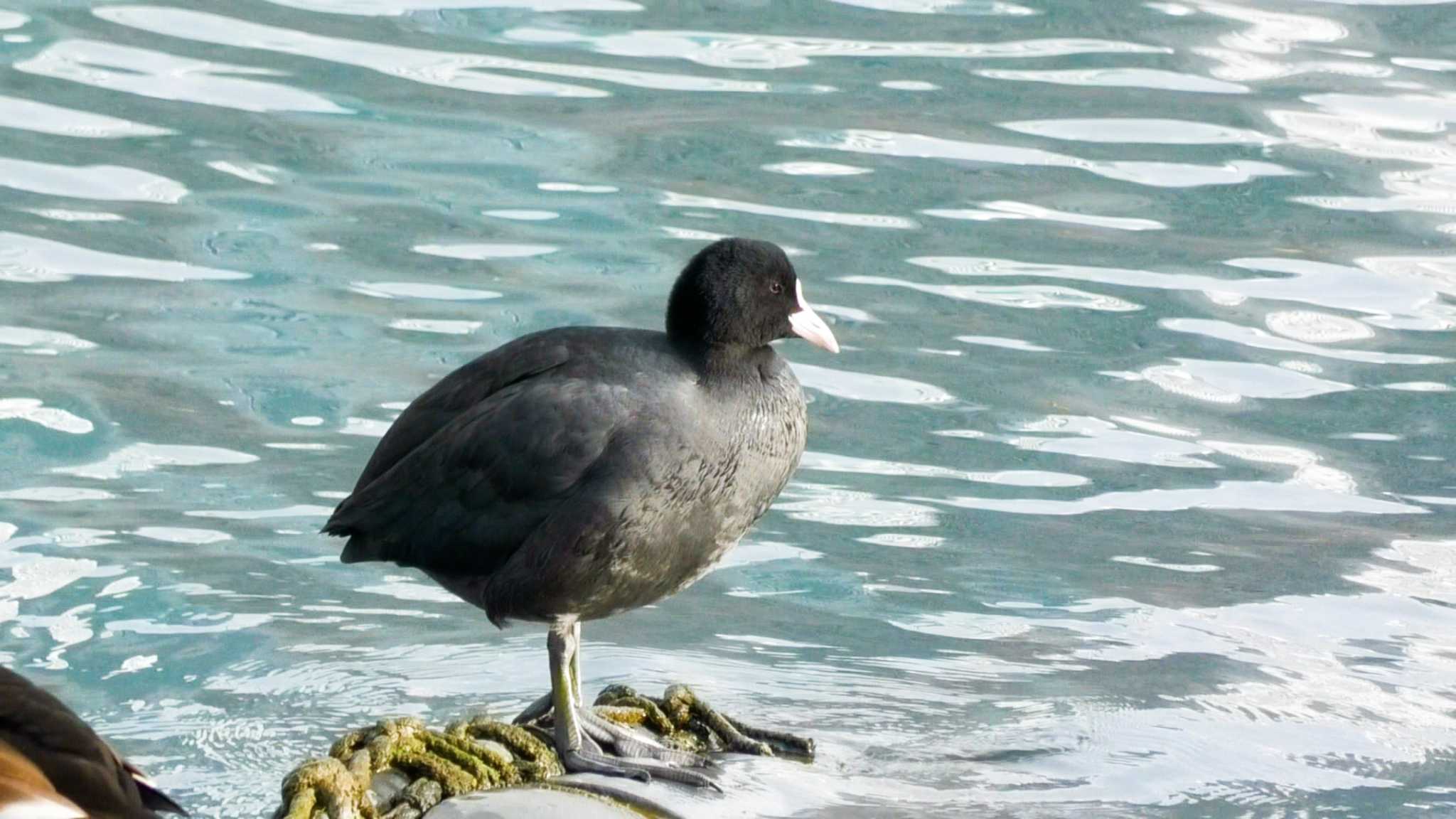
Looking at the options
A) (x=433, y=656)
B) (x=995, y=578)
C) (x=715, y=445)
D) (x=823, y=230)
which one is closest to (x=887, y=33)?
(x=823, y=230)

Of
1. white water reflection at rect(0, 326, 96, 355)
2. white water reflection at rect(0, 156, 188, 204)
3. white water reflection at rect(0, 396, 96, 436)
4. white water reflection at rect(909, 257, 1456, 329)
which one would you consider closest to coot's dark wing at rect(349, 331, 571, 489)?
white water reflection at rect(0, 396, 96, 436)

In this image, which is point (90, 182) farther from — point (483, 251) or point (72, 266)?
point (483, 251)

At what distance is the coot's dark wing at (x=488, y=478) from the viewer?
4.90 m

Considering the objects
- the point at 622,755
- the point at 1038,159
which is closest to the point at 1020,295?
the point at 1038,159

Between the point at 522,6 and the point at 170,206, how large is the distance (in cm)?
341

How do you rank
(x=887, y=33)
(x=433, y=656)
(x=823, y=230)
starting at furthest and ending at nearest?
(x=887, y=33) < (x=823, y=230) < (x=433, y=656)

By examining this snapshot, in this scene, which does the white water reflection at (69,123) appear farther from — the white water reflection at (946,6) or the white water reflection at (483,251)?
the white water reflection at (946,6)

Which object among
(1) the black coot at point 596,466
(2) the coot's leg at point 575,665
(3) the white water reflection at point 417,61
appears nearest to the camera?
(1) the black coot at point 596,466

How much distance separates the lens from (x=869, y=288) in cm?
932

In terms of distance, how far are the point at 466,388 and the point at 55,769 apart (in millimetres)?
2051

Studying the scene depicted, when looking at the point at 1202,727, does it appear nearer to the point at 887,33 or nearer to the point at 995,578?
the point at 995,578

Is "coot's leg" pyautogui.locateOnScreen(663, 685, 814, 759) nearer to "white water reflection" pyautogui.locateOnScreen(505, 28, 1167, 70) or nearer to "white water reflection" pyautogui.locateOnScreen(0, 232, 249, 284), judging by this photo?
"white water reflection" pyautogui.locateOnScreen(0, 232, 249, 284)

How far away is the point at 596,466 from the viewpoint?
488 centimetres

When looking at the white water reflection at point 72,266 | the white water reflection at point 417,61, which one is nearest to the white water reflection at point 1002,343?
the white water reflection at point 72,266
